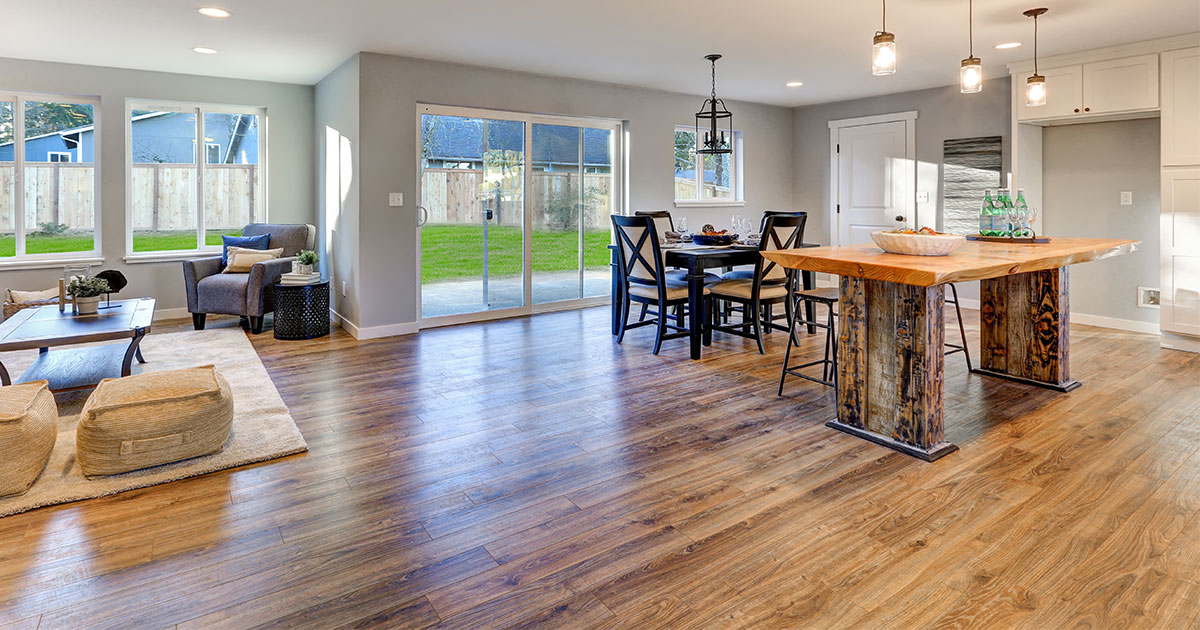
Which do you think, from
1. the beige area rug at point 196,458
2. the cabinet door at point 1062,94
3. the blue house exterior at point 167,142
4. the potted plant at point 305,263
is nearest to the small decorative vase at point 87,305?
the beige area rug at point 196,458

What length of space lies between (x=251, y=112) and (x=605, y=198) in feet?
12.3

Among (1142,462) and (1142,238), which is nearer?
(1142,462)

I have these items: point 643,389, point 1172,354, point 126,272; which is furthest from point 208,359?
point 1172,354

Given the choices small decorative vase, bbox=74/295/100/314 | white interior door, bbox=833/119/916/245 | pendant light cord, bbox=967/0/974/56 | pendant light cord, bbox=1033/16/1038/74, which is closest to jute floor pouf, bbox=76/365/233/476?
small decorative vase, bbox=74/295/100/314

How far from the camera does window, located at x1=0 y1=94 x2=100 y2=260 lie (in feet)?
19.7

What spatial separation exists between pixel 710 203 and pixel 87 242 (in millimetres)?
6418

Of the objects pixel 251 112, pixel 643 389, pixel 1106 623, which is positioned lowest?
pixel 1106 623

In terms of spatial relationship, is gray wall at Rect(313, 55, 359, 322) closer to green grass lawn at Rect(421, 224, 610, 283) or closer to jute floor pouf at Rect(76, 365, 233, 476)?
green grass lawn at Rect(421, 224, 610, 283)

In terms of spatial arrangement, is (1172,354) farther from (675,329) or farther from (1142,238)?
(675,329)

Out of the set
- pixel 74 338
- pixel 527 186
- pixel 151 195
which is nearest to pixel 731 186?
pixel 527 186

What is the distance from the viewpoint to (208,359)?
4895mm

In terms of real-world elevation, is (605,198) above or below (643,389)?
above

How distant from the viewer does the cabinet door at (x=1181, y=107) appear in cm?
500

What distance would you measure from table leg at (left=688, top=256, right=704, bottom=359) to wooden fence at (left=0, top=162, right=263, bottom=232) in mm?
4822
